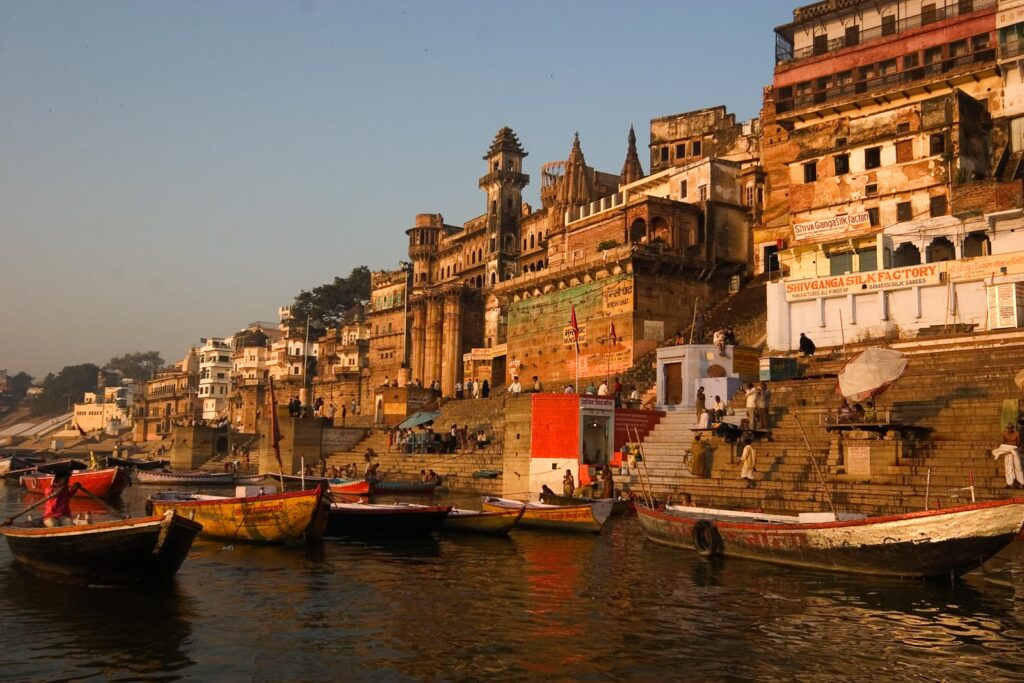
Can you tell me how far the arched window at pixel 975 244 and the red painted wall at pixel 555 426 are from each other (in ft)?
49.8

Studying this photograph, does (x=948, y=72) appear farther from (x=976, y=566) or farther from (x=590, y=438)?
(x=976, y=566)

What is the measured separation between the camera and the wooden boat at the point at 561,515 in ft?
66.3

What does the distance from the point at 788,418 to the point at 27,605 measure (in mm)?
19088

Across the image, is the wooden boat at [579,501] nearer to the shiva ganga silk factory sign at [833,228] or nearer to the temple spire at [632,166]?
the shiva ganga silk factory sign at [833,228]

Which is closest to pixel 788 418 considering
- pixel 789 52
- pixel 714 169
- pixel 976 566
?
pixel 976 566

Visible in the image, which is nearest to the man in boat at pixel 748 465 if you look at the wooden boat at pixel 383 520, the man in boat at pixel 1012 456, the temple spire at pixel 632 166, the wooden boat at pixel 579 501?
the wooden boat at pixel 579 501

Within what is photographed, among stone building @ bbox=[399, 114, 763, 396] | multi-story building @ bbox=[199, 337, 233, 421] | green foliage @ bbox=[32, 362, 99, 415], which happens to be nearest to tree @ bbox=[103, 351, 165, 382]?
green foliage @ bbox=[32, 362, 99, 415]

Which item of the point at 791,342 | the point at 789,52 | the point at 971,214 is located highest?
the point at 789,52

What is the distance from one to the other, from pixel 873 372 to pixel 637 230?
2380 cm

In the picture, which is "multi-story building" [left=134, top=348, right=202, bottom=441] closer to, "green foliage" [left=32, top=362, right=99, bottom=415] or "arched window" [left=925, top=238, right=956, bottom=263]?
"green foliage" [left=32, top=362, right=99, bottom=415]

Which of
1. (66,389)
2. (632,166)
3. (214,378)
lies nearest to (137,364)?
(66,389)

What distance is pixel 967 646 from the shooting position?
10117mm

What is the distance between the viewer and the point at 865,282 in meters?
31.7

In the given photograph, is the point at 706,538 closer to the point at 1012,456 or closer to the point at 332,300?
the point at 1012,456
